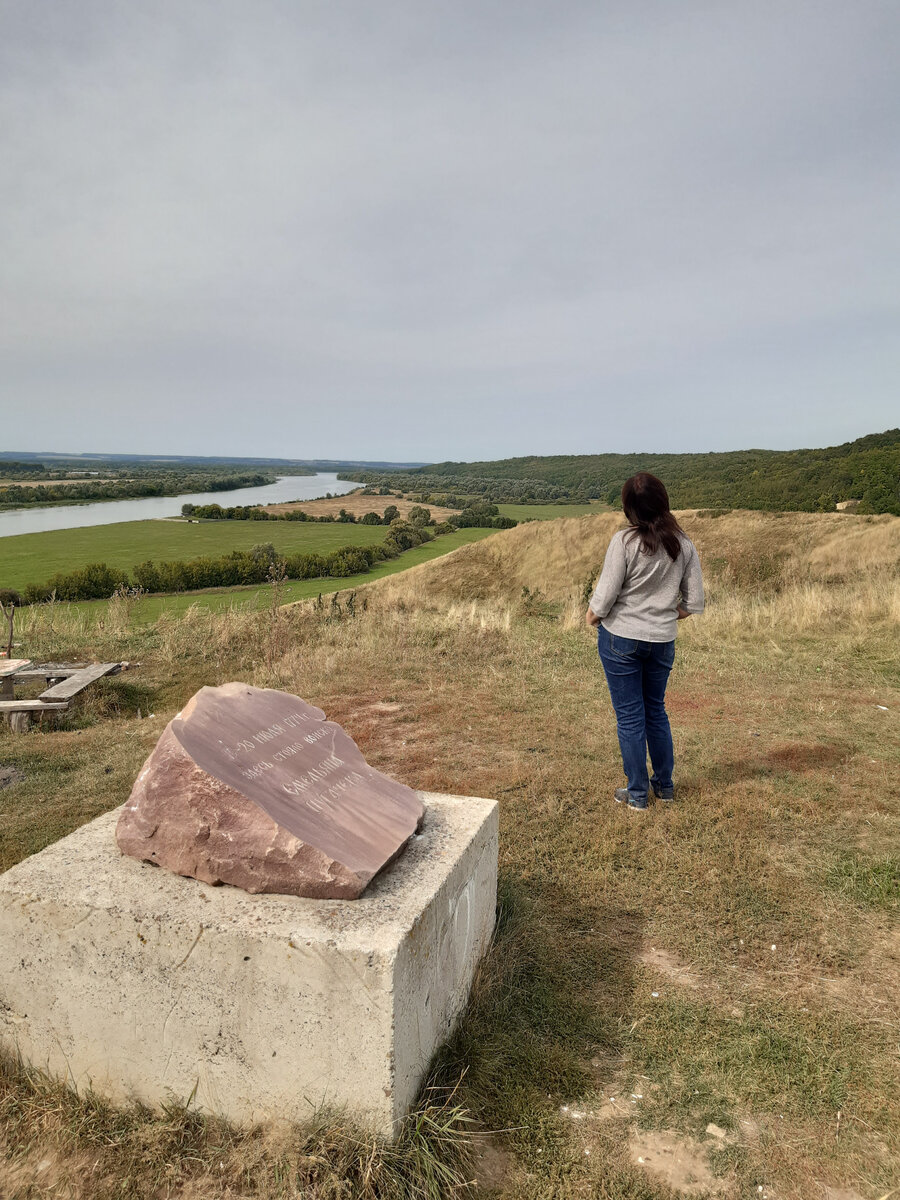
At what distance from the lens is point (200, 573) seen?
2439 centimetres

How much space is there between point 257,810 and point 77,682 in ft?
21.7

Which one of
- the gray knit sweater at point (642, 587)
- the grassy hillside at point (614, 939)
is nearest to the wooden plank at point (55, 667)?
the grassy hillside at point (614, 939)

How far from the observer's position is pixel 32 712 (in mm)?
7414

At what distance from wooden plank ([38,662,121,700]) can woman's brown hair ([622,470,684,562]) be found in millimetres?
6462

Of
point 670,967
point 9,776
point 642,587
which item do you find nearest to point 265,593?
point 9,776

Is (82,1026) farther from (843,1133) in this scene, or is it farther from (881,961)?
(881,961)

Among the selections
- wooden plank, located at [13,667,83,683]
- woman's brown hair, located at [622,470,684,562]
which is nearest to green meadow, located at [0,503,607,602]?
wooden plank, located at [13,667,83,683]

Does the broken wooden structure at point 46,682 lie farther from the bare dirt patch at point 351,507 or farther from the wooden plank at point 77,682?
the bare dirt patch at point 351,507

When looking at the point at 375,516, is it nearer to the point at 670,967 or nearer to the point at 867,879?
the point at 867,879

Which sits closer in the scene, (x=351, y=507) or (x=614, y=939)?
(x=614, y=939)

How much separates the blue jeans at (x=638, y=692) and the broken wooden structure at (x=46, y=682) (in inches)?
234

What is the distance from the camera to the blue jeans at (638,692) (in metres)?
4.17

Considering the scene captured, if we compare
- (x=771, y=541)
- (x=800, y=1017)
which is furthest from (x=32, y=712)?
(x=771, y=541)

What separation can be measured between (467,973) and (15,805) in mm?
3888
